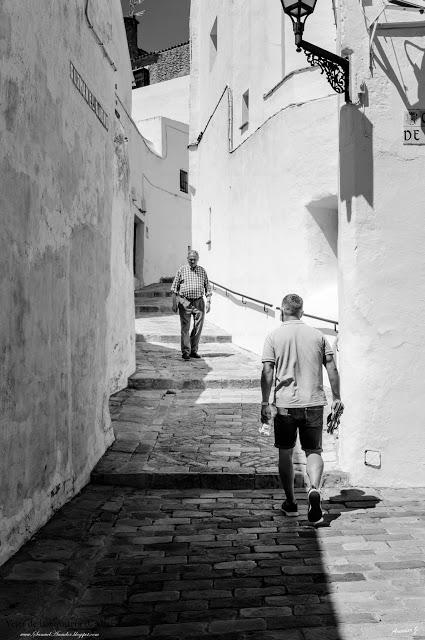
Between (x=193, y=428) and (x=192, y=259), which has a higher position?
(x=192, y=259)

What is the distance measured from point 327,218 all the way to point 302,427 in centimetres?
627

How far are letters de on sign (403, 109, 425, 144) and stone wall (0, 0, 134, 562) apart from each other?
9.35ft

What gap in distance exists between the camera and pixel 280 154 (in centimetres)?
1148

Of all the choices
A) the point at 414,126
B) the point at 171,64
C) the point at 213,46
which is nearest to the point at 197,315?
the point at 414,126

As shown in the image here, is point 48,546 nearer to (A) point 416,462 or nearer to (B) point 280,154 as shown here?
(A) point 416,462

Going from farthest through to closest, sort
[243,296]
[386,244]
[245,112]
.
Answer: [245,112] < [243,296] < [386,244]

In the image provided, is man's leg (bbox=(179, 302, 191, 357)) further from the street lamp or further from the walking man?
the walking man

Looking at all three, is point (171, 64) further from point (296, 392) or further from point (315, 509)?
point (315, 509)

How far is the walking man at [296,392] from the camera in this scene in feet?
17.3

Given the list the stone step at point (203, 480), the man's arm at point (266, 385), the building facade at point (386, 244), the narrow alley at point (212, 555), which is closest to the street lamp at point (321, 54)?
the building facade at point (386, 244)

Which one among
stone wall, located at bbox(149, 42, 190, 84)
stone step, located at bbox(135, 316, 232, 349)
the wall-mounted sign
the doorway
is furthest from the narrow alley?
stone wall, located at bbox(149, 42, 190, 84)

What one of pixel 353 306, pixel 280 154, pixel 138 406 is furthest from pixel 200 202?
pixel 353 306

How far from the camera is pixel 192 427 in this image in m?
8.02

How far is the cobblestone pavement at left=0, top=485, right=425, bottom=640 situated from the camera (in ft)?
11.2
